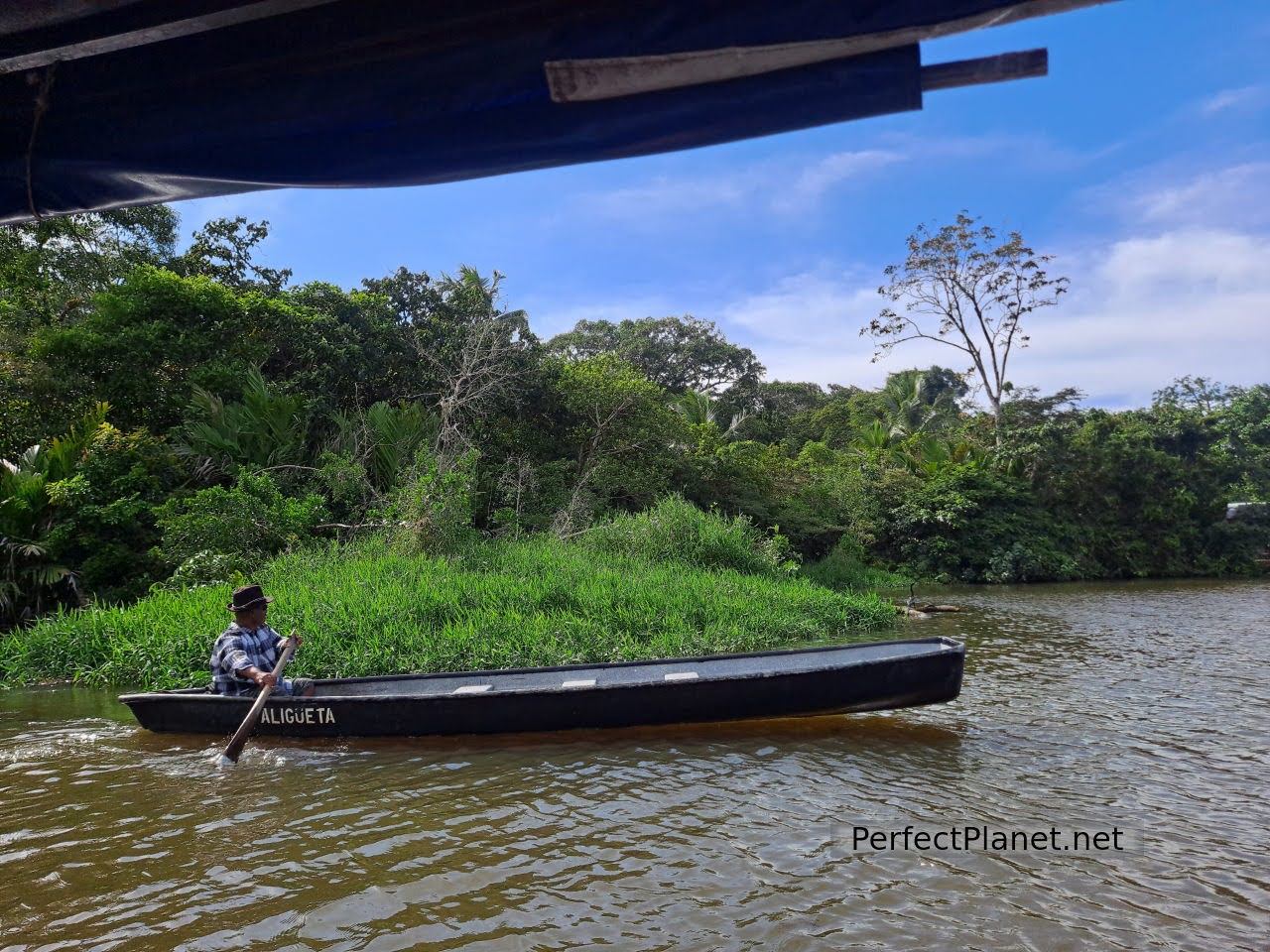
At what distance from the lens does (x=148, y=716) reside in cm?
610

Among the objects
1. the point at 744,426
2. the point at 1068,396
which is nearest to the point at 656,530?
the point at 744,426

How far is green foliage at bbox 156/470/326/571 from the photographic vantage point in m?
10.1

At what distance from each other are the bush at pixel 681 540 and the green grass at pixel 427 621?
170cm

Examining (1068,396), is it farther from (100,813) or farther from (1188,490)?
(100,813)

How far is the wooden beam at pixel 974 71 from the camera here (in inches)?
58.2

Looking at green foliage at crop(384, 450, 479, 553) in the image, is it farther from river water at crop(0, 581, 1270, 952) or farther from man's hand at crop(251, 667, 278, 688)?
man's hand at crop(251, 667, 278, 688)

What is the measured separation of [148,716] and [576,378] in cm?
1127

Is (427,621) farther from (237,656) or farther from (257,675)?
(257,675)

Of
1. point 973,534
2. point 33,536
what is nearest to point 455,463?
point 33,536

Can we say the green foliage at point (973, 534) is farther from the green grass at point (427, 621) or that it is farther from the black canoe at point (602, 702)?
the black canoe at point (602, 702)

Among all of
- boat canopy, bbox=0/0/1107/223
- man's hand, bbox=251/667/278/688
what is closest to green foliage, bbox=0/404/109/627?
man's hand, bbox=251/667/278/688

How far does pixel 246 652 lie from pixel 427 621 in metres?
2.39

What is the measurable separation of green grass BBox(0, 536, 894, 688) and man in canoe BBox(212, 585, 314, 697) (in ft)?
4.11

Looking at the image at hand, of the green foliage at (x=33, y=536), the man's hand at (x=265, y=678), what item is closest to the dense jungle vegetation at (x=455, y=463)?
the green foliage at (x=33, y=536)
